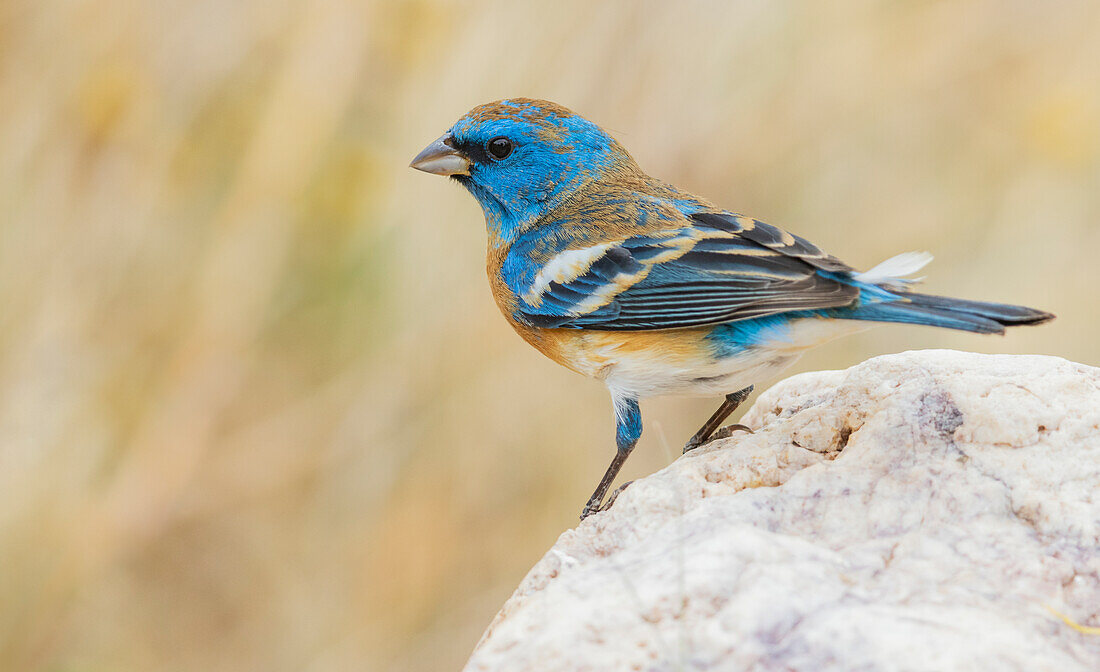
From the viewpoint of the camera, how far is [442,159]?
151 inches

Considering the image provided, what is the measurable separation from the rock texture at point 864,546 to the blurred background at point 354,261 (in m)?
1.81

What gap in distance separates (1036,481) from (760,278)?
99 cm

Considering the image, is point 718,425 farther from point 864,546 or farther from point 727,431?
point 864,546

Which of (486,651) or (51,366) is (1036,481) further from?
(51,366)

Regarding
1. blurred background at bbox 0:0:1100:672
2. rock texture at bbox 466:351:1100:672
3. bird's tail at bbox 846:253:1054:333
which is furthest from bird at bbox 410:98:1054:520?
blurred background at bbox 0:0:1100:672

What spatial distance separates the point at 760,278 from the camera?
312 centimetres

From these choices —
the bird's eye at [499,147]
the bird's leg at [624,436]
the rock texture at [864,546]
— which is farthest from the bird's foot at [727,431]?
the bird's eye at [499,147]

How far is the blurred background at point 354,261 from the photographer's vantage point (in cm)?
396

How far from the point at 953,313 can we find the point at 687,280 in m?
0.82

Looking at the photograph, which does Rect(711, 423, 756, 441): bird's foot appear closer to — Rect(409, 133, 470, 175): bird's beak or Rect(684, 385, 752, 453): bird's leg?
Rect(684, 385, 752, 453): bird's leg

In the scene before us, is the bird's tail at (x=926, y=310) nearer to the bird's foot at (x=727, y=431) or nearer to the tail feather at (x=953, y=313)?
the tail feather at (x=953, y=313)

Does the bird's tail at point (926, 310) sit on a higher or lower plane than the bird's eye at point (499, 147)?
lower

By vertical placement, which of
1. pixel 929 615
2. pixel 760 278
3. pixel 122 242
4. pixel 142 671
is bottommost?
pixel 142 671

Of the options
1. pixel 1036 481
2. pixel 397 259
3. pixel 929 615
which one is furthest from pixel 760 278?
pixel 397 259
